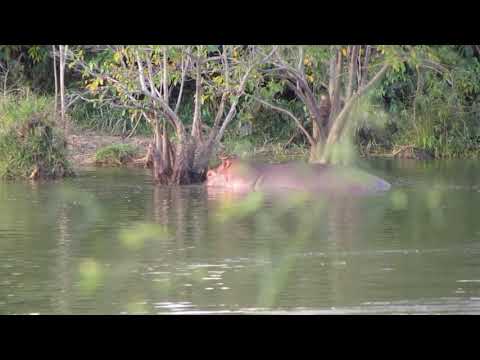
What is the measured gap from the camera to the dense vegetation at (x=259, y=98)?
16.6 metres

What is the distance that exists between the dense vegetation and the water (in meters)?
1.23

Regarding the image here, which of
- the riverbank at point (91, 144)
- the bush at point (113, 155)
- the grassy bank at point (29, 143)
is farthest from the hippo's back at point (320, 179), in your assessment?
the riverbank at point (91, 144)

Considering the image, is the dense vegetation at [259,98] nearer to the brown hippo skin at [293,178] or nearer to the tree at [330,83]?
the tree at [330,83]

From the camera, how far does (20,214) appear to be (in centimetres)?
1306

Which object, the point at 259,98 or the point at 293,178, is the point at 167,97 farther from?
the point at 259,98

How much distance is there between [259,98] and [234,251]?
899 cm

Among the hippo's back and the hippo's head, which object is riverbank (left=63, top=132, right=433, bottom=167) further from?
the hippo's back

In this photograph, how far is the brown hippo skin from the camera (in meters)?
15.2

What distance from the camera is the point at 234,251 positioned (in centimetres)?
1042

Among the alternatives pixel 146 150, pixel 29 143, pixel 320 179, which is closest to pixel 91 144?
pixel 146 150

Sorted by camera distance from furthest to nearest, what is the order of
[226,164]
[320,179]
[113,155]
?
[113,155]
[226,164]
[320,179]
